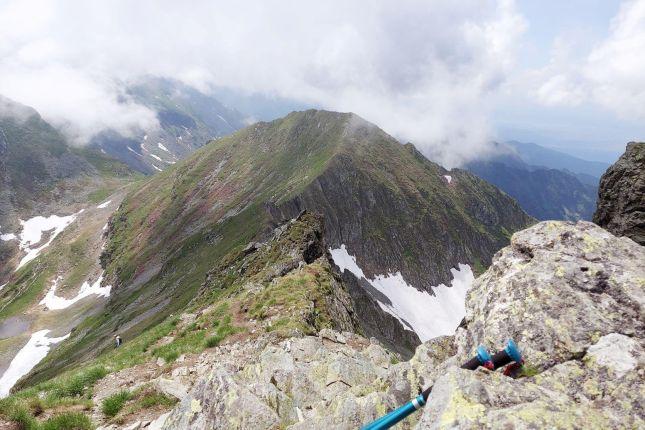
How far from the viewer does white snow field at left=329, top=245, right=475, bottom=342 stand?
127m

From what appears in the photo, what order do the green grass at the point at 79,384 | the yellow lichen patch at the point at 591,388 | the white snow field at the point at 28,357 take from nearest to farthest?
the yellow lichen patch at the point at 591,388
the green grass at the point at 79,384
the white snow field at the point at 28,357

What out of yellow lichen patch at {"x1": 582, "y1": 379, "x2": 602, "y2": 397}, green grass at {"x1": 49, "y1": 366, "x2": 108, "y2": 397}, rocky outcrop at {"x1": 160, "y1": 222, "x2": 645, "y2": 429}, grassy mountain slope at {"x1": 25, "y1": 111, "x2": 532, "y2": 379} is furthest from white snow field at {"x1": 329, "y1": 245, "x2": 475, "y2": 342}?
yellow lichen patch at {"x1": 582, "y1": 379, "x2": 602, "y2": 397}

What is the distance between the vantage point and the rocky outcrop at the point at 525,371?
5925 mm

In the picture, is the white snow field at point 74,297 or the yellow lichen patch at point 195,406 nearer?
the yellow lichen patch at point 195,406

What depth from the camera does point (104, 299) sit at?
5625 inches

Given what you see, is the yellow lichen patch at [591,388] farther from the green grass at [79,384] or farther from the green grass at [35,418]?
the green grass at [79,384]

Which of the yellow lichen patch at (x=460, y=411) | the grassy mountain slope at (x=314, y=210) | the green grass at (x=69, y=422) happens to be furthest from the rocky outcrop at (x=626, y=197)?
the grassy mountain slope at (x=314, y=210)

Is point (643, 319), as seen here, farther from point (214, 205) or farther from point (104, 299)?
point (214, 205)

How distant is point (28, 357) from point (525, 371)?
146527 mm

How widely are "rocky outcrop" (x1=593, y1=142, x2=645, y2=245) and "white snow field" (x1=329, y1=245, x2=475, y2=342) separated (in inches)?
4073

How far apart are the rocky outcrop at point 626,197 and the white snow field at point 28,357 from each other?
127 m

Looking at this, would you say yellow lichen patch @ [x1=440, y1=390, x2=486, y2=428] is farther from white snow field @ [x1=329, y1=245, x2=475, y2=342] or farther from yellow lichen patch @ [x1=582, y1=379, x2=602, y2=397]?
white snow field @ [x1=329, y1=245, x2=475, y2=342]

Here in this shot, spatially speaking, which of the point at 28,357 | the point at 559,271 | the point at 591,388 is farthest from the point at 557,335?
→ the point at 28,357

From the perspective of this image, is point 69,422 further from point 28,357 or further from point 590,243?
point 28,357
